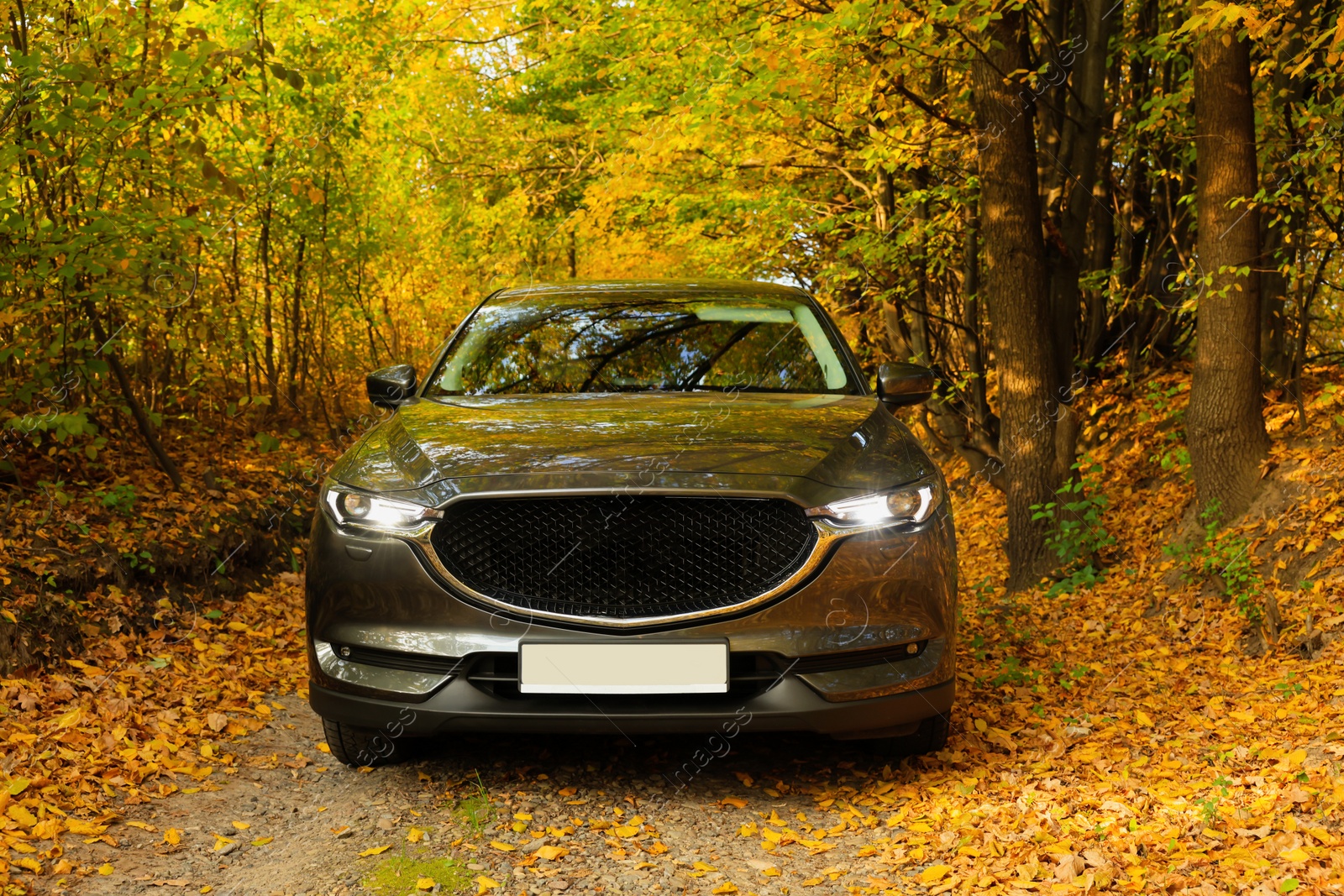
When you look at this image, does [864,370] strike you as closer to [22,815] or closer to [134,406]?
[22,815]

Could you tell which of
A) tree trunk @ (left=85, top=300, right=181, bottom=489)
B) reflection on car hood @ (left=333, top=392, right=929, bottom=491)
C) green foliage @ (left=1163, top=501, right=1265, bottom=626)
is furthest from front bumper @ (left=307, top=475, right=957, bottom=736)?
tree trunk @ (left=85, top=300, right=181, bottom=489)

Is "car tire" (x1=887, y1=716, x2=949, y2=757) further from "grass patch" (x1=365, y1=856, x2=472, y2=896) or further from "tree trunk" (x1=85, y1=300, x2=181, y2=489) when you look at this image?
"tree trunk" (x1=85, y1=300, x2=181, y2=489)

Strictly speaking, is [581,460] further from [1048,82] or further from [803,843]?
[1048,82]

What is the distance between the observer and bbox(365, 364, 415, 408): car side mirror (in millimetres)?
4641

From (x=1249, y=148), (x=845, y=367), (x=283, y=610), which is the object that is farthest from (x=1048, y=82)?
(x=283, y=610)

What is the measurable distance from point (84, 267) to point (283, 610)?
222 centimetres

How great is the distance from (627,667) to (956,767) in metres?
1.41

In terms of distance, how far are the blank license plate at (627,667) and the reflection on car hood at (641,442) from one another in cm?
53

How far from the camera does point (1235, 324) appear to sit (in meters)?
6.87

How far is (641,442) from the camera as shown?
3709mm

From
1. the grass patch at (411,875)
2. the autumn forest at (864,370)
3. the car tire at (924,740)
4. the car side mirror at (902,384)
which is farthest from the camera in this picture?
the car side mirror at (902,384)

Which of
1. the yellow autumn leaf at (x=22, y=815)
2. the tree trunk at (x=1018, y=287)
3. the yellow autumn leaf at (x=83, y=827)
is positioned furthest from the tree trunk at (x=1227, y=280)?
the yellow autumn leaf at (x=22, y=815)

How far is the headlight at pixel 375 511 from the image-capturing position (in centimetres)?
355

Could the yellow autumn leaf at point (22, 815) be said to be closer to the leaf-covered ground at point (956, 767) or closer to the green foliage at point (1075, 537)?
the leaf-covered ground at point (956, 767)
